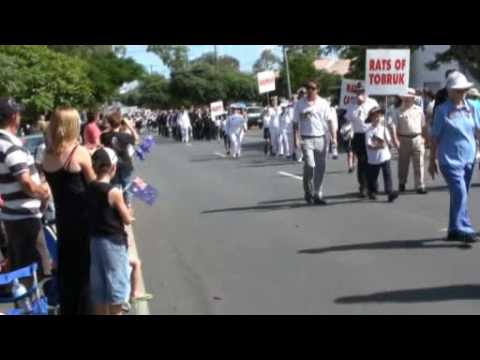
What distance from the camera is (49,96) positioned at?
26172mm

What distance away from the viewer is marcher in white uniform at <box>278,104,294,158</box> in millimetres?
27875

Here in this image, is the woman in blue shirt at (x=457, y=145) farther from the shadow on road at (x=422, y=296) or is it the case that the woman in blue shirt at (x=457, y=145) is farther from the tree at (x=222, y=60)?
the tree at (x=222, y=60)

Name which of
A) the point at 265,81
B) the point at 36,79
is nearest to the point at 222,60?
the point at 265,81

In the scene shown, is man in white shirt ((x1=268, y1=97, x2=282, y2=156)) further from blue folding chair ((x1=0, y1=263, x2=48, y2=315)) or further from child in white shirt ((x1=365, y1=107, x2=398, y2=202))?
blue folding chair ((x1=0, y1=263, x2=48, y2=315))

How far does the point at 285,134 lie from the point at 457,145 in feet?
60.2

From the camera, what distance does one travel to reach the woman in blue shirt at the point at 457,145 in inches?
390

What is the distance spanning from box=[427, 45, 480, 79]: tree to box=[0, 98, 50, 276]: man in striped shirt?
82.5 ft

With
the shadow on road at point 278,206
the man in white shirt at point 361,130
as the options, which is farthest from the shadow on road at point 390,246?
the man in white shirt at point 361,130

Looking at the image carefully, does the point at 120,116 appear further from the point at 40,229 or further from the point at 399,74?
the point at 399,74

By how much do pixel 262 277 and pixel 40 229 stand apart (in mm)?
2399
